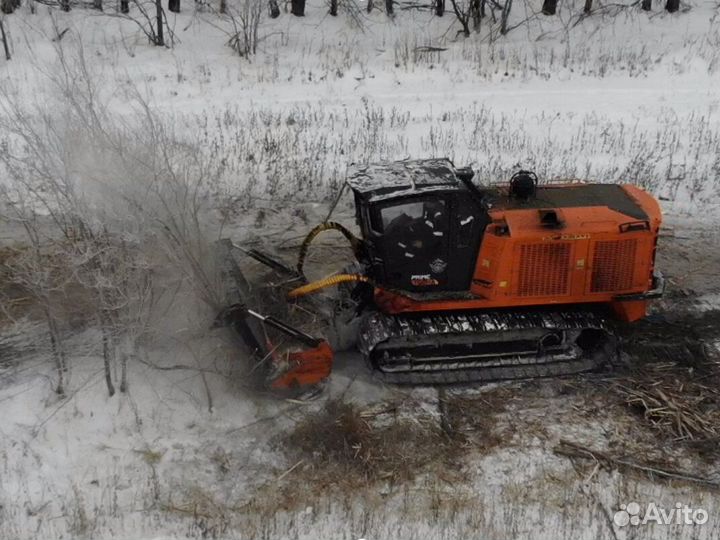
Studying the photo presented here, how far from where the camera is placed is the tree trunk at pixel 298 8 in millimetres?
19484

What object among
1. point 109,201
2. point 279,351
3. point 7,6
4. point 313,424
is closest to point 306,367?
point 279,351

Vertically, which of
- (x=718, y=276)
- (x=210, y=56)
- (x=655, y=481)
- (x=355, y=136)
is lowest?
(x=655, y=481)

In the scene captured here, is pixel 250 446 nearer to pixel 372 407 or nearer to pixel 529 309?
pixel 372 407

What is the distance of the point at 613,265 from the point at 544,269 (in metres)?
0.73

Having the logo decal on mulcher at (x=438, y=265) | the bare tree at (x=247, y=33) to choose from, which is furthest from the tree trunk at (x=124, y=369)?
the bare tree at (x=247, y=33)

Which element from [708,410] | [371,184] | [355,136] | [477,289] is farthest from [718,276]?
[355,136]

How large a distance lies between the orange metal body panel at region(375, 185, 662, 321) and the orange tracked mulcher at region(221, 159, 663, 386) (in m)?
0.01

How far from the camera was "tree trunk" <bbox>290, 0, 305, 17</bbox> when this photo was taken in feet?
63.9

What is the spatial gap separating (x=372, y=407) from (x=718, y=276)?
5366 mm

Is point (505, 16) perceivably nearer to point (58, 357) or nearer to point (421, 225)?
point (421, 225)

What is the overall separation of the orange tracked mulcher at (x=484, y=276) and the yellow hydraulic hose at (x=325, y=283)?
0.02 metres

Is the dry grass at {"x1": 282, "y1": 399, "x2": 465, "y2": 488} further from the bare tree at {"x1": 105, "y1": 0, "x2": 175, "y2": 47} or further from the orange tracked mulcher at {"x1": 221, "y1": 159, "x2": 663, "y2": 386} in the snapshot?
the bare tree at {"x1": 105, "y1": 0, "x2": 175, "y2": 47}

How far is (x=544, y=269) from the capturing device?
7.94m

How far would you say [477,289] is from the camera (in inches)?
318
